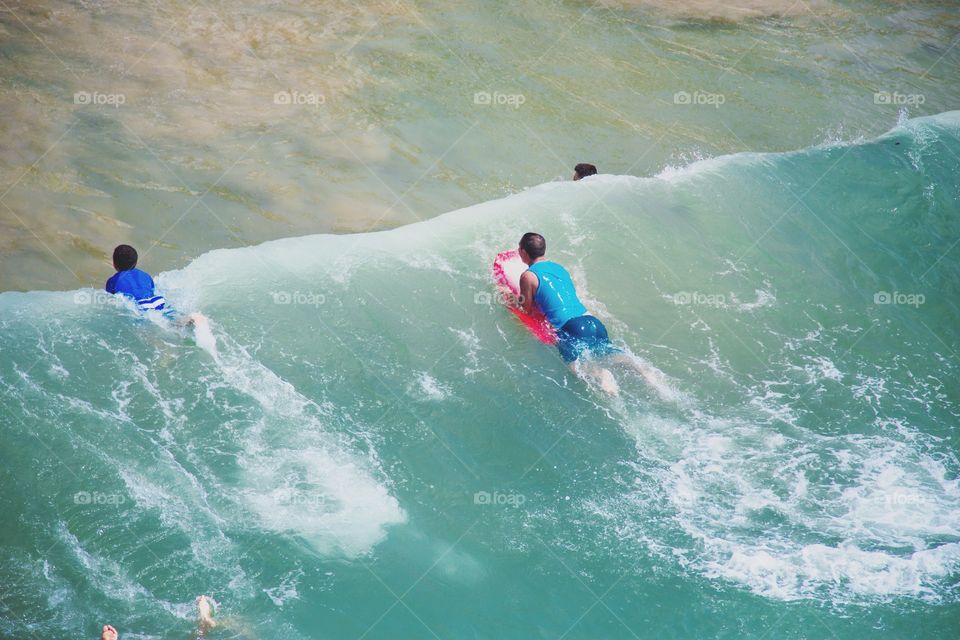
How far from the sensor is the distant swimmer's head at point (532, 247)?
7.97 m

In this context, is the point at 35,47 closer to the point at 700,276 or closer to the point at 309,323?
the point at 309,323

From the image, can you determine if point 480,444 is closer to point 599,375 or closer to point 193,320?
point 599,375

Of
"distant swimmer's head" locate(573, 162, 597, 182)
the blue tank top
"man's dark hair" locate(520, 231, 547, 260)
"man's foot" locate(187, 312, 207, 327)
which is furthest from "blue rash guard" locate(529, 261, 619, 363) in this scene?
"man's foot" locate(187, 312, 207, 327)

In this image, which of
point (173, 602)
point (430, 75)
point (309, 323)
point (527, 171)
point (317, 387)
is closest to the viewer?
point (173, 602)

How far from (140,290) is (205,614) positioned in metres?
3.26

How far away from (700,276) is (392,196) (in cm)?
351

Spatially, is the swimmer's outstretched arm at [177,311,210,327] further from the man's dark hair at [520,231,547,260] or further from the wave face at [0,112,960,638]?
the man's dark hair at [520,231,547,260]

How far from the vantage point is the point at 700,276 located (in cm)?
889

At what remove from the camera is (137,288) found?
7.55 meters

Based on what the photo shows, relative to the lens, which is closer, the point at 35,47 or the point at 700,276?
the point at 700,276

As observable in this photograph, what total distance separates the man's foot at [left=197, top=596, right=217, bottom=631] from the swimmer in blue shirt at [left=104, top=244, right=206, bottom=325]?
2.79 metres

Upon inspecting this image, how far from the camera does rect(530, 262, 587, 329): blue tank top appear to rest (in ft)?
24.8

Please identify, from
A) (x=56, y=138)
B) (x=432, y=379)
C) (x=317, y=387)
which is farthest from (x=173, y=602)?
(x=56, y=138)

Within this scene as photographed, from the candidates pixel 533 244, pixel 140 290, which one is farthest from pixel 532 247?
pixel 140 290
